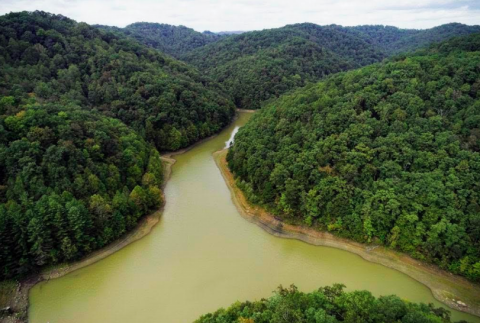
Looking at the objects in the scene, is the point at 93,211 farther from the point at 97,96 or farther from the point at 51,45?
the point at 51,45

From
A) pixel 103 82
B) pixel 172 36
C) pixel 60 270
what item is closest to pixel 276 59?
pixel 103 82

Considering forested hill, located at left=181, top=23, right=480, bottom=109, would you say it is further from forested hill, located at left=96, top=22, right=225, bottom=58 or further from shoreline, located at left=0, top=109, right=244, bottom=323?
shoreline, located at left=0, top=109, right=244, bottom=323

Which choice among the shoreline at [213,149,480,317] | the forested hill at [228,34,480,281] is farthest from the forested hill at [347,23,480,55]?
the shoreline at [213,149,480,317]

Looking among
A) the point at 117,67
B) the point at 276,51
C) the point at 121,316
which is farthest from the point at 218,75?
the point at 121,316

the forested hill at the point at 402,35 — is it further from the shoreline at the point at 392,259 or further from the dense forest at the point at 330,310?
the dense forest at the point at 330,310

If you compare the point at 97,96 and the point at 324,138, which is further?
the point at 97,96

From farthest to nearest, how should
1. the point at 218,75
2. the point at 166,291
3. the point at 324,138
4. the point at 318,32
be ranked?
the point at 318,32
the point at 218,75
the point at 324,138
the point at 166,291
